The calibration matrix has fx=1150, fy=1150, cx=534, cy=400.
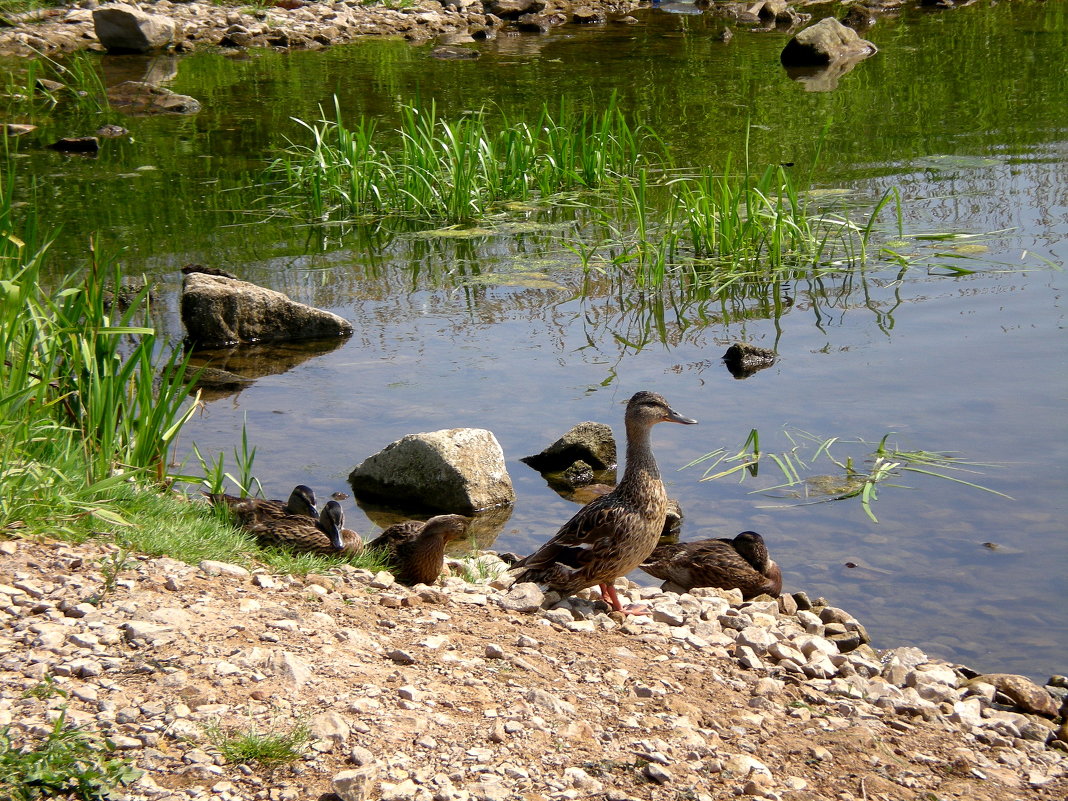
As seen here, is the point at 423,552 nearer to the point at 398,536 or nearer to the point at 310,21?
the point at 398,536

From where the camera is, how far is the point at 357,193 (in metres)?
11.6

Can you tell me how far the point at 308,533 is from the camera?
5344mm

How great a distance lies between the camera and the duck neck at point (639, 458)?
199 inches

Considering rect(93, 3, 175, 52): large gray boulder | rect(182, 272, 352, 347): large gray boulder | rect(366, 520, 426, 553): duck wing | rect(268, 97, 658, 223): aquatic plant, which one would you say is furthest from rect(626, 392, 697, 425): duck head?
rect(93, 3, 175, 52): large gray boulder

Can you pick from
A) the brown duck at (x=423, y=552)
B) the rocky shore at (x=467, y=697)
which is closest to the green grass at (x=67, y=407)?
the rocky shore at (x=467, y=697)

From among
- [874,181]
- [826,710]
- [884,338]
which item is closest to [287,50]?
[874,181]

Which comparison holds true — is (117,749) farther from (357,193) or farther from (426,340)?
(357,193)

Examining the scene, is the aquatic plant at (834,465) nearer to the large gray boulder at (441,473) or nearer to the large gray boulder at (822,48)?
the large gray boulder at (441,473)

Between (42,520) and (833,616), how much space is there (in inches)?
129

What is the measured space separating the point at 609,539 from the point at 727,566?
0.82 meters

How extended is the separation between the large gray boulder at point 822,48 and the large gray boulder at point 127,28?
40.2 ft

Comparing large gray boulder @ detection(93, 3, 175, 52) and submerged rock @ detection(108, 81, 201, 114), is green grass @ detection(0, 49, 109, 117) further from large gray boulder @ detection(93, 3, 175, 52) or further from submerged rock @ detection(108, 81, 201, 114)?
large gray boulder @ detection(93, 3, 175, 52)

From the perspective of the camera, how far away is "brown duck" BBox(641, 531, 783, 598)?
5.37 metres

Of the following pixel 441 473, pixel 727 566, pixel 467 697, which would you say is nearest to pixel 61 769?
pixel 467 697
